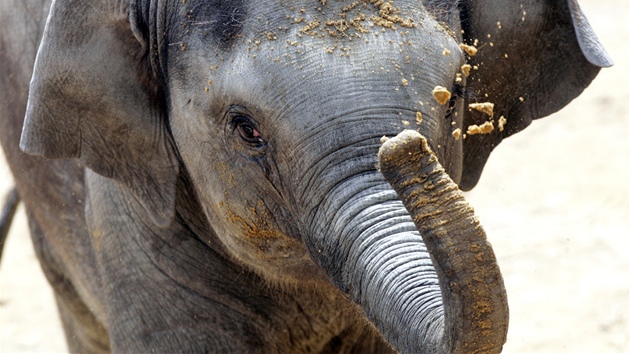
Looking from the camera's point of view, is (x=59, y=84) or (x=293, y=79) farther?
(x=59, y=84)

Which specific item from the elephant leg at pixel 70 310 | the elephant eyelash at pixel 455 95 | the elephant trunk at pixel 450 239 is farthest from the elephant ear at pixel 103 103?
the elephant leg at pixel 70 310

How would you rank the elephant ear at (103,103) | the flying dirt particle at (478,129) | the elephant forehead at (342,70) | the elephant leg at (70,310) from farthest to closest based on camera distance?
the elephant leg at (70,310), the elephant ear at (103,103), the flying dirt particle at (478,129), the elephant forehead at (342,70)

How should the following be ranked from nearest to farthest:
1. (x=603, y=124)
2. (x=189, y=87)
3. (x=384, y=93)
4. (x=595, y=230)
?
(x=384, y=93) < (x=189, y=87) < (x=595, y=230) < (x=603, y=124)

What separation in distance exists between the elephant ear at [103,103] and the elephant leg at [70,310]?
1.59m

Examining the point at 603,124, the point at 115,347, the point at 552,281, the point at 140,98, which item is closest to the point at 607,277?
the point at 552,281

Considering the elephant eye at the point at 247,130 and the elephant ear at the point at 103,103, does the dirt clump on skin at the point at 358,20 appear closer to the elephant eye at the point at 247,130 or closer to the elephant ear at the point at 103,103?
the elephant eye at the point at 247,130

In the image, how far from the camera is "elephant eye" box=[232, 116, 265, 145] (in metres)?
3.08

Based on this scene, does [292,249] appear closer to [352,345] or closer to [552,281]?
[352,345]

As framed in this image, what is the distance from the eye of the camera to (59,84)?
11.2 ft

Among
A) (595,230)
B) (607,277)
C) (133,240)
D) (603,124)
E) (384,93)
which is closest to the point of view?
(384,93)

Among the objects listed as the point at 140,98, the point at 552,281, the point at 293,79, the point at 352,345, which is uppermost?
the point at 293,79

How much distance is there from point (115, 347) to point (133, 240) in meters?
0.39

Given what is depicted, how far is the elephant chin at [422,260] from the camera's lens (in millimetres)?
2398

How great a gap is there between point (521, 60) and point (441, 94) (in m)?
0.84
